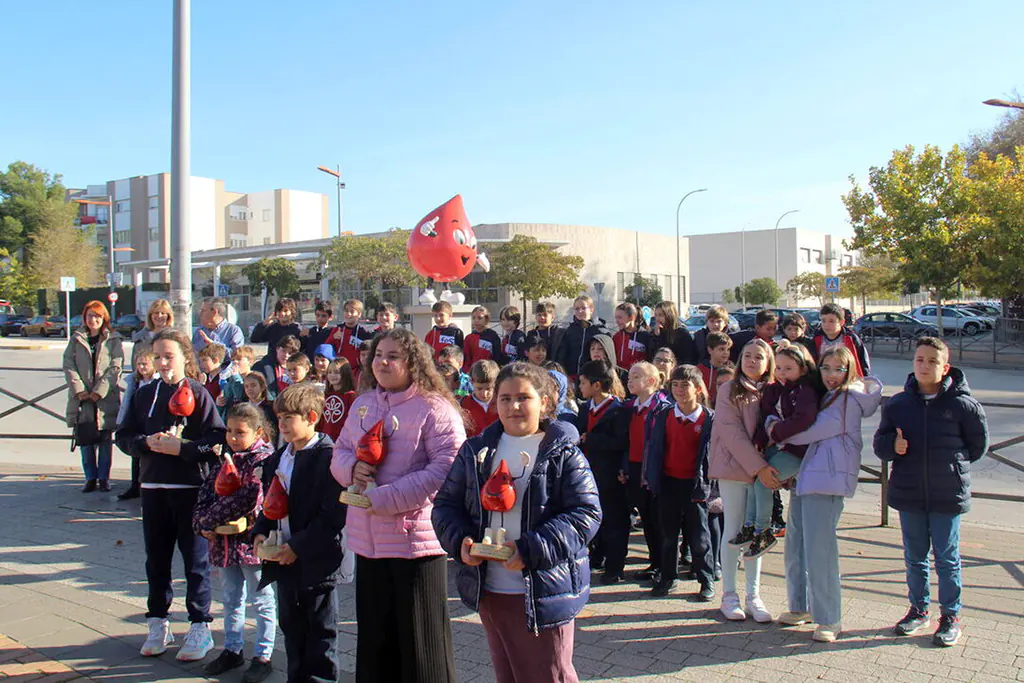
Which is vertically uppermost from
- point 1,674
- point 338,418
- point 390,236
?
point 390,236

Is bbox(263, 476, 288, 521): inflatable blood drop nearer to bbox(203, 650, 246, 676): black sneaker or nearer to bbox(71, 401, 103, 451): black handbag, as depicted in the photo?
bbox(203, 650, 246, 676): black sneaker

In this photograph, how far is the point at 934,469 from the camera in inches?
180

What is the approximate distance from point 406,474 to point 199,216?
82.6m

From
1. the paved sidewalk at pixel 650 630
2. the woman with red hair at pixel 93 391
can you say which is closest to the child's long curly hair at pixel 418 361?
the paved sidewalk at pixel 650 630

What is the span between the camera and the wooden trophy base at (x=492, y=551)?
2855 mm

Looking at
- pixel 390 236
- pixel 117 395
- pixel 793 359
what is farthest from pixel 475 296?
pixel 793 359

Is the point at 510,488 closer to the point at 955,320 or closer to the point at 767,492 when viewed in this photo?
the point at 767,492

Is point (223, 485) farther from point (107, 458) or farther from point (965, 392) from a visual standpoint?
point (107, 458)

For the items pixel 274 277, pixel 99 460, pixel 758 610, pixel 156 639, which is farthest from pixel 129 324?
pixel 758 610

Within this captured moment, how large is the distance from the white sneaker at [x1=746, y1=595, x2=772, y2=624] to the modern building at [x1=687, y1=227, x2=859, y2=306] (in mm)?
73608

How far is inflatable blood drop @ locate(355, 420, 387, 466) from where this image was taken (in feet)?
11.2

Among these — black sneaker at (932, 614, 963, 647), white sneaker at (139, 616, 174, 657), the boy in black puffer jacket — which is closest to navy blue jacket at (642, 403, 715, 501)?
the boy in black puffer jacket

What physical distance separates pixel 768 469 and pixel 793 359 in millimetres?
675

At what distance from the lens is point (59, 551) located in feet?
21.1
